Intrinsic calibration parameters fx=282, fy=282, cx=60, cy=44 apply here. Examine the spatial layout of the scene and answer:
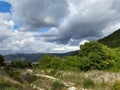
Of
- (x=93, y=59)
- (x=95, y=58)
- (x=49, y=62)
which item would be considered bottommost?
(x=49, y=62)

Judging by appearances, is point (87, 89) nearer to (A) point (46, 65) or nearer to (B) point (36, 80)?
(B) point (36, 80)

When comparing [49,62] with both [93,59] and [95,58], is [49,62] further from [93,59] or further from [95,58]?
[95,58]

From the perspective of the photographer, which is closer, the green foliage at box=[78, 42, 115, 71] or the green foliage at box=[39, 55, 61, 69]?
the green foliage at box=[78, 42, 115, 71]

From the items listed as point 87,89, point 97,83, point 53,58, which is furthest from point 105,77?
point 53,58

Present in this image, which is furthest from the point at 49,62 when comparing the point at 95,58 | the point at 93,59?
the point at 95,58

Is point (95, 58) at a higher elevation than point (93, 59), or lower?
higher

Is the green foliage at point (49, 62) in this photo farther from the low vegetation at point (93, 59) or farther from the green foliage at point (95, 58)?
the green foliage at point (95, 58)

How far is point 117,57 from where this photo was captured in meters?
48.4

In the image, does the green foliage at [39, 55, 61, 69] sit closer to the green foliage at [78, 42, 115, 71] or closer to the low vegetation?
the low vegetation

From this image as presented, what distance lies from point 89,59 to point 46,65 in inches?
506

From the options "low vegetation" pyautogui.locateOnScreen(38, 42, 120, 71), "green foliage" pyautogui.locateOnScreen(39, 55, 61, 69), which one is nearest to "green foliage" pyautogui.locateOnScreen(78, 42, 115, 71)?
"low vegetation" pyautogui.locateOnScreen(38, 42, 120, 71)

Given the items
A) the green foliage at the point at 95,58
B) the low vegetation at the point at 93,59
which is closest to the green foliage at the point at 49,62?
the low vegetation at the point at 93,59

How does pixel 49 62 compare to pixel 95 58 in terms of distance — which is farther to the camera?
pixel 49 62

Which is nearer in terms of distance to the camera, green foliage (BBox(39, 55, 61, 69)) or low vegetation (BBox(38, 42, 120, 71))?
low vegetation (BBox(38, 42, 120, 71))
